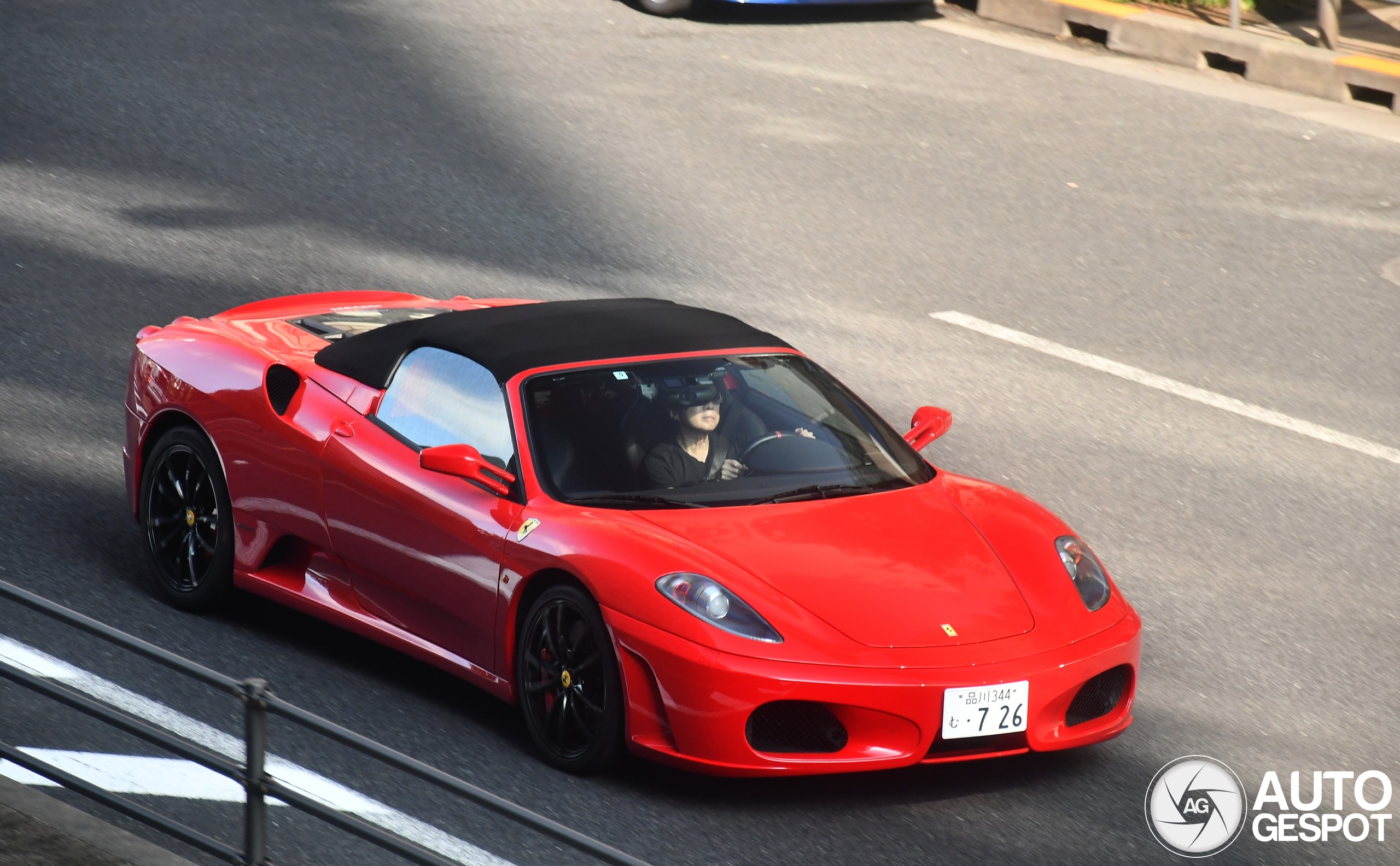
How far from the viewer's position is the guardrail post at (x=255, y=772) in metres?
4.00

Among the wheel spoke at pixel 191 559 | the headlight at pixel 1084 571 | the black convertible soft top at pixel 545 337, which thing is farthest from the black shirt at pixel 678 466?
the wheel spoke at pixel 191 559

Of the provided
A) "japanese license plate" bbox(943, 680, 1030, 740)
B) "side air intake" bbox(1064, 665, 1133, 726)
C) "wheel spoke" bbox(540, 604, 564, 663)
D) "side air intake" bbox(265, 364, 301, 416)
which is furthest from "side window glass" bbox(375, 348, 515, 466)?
"side air intake" bbox(1064, 665, 1133, 726)

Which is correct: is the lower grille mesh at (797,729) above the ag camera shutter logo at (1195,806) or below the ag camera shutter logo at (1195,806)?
above

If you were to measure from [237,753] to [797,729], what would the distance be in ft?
5.74

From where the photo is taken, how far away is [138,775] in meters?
5.57

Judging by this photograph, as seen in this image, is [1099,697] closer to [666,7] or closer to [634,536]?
[634,536]

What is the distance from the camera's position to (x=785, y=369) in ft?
22.5

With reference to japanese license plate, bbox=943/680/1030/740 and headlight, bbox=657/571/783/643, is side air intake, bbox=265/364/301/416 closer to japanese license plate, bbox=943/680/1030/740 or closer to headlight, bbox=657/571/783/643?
headlight, bbox=657/571/783/643

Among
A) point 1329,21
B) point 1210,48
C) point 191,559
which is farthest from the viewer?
point 1210,48

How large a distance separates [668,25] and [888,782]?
1229 centimetres

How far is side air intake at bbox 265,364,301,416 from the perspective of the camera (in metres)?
6.98

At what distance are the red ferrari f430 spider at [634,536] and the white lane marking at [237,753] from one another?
60 centimetres

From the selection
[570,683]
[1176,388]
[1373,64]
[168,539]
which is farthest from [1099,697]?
[1373,64]

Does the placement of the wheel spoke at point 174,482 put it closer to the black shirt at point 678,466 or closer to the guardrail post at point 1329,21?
the black shirt at point 678,466
